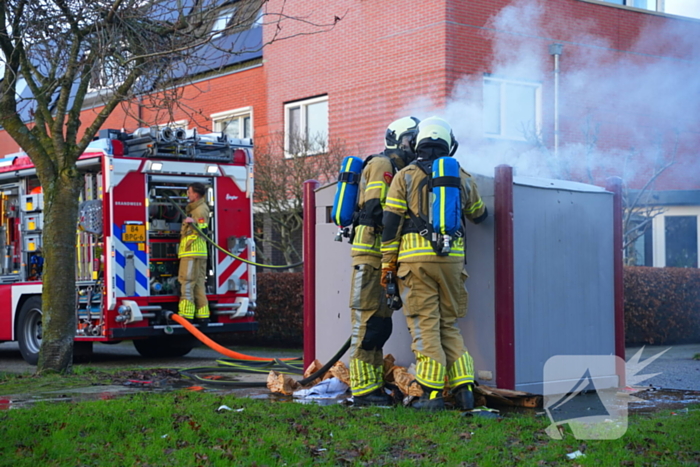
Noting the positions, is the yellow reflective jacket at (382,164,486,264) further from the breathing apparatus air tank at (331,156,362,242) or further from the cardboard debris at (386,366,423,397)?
the cardboard debris at (386,366,423,397)

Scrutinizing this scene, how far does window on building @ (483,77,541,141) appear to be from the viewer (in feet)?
43.9

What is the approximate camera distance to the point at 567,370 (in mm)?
7082

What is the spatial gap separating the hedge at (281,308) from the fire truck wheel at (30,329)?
293 cm

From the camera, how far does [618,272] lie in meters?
7.56

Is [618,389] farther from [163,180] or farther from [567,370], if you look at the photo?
[163,180]

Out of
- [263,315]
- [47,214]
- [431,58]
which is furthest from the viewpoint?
[431,58]

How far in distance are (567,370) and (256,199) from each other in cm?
923

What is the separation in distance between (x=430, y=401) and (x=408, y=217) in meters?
1.30

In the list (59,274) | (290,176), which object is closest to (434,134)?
(59,274)

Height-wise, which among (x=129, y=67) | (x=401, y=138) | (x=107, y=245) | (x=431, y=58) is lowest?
(x=107, y=245)

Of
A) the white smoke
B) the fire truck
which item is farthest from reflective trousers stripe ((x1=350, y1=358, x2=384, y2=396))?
the white smoke

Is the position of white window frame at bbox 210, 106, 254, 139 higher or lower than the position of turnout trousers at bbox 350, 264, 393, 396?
higher

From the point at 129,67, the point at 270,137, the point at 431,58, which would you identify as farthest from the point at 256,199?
the point at 129,67

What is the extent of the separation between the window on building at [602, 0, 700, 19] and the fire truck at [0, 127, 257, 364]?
22.2ft
